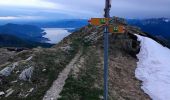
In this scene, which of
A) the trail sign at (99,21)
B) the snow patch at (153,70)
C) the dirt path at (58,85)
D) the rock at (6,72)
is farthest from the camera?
the snow patch at (153,70)

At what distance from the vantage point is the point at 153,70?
45719 mm

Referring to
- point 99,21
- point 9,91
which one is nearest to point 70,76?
point 9,91

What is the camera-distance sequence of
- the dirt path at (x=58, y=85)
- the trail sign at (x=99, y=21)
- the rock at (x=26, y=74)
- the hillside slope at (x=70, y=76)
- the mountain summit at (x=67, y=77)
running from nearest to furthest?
1. the trail sign at (x=99, y=21)
2. the dirt path at (x=58, y=85)
3. the mountain summit at (x=67, y=77)
4. the hillside slope at (x=70, y=76)
5. the rock at (x=26, y=74)

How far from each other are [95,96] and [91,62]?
50.8ft

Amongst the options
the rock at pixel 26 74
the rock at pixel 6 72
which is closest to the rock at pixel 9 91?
the rock at pixel 26 74

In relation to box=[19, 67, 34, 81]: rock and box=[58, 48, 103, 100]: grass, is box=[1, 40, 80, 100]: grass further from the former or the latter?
box=[58, 48, 103, 100]: grass

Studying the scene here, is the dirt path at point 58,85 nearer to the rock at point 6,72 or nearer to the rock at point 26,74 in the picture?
the rock at point 26,74

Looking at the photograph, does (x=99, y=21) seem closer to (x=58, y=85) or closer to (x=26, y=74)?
(x=58, y=85)

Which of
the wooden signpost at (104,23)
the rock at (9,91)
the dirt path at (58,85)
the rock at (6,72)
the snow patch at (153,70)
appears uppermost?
the wooden signpost at (104,23)

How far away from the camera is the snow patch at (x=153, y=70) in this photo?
36.7m

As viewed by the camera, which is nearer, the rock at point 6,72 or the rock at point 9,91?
the rock at point 9,91

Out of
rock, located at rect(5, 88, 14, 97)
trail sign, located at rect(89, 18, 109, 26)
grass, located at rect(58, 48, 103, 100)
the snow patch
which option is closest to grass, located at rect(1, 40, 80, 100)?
rock, located at rect(5, 88, 14, 97)

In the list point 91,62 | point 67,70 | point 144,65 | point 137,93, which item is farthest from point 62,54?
point 137,93

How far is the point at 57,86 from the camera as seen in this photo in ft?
105
